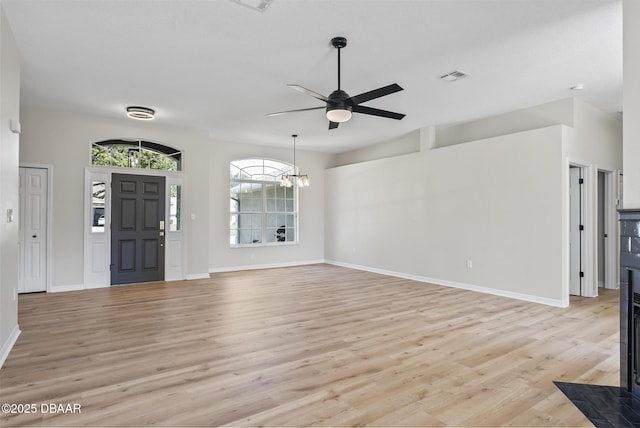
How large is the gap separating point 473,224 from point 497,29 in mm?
3442

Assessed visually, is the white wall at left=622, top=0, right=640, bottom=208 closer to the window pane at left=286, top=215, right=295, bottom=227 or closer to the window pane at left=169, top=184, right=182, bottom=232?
the window pane at left=169, top=184, right=182, bottom=232

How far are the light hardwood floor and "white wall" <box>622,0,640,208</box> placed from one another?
1.47m

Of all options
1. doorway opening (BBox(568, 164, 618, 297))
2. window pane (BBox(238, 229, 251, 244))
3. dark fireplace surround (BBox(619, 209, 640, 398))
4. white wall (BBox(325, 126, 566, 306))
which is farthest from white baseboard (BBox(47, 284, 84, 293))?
doorway opening (BBox(568, 164, 618, 297))

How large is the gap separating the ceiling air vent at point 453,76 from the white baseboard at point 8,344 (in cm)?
532

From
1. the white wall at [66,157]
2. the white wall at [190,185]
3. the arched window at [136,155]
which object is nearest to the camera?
the white wall at [66,157]

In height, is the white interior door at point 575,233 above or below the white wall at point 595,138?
below

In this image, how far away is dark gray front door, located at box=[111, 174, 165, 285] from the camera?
645 centimetres

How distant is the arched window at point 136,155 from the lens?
6.41 metres

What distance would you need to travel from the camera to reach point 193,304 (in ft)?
16.5

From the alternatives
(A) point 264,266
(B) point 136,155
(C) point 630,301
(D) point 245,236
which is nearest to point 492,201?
(C) point 630,301

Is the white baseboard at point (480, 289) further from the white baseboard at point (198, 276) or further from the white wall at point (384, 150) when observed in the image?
the white baseboard at point (198, 276)

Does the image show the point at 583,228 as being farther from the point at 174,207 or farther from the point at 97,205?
the point at 97,205

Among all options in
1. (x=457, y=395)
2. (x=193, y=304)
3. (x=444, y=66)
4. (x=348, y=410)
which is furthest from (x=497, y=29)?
(x=193, y=304)

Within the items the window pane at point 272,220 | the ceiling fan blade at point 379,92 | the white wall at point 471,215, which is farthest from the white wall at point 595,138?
the window pane at point 272,220
